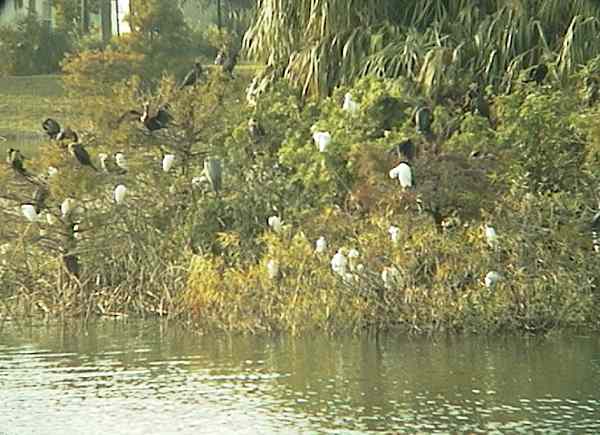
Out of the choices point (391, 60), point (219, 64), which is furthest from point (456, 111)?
point (219, 64)

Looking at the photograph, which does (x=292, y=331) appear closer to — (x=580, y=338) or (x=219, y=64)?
(x=580, y=338)

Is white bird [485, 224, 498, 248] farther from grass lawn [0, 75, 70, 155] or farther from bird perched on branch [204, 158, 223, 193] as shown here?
grass lawn [0, 75, 70, 155]

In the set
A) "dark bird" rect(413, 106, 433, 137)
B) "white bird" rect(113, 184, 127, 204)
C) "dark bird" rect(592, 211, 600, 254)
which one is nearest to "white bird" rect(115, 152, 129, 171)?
"white bird" rect(113, 184, 127, 204)

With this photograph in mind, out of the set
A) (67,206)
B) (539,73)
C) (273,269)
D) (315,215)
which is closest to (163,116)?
(67,206)

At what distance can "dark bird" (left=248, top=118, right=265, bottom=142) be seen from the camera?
17062 millimetres

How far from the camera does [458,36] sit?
18094mm

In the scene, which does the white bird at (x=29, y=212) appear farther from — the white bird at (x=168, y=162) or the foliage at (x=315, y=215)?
the white bird at (x=168, y=162)

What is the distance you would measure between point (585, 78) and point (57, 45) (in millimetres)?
43570

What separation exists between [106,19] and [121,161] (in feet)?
142

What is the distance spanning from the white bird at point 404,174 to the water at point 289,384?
130cm

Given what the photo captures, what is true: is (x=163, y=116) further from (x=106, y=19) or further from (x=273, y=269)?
(x=106, y=19)

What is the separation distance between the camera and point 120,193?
1688 cm

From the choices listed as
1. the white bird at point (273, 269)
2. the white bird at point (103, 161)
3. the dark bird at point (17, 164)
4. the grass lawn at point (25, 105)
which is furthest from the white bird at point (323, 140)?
the grass lawn at point (25, 105)

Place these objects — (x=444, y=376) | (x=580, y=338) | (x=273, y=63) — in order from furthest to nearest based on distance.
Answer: (x=273, y=63)
(x=580, y=338)
(x=444, y=376)
